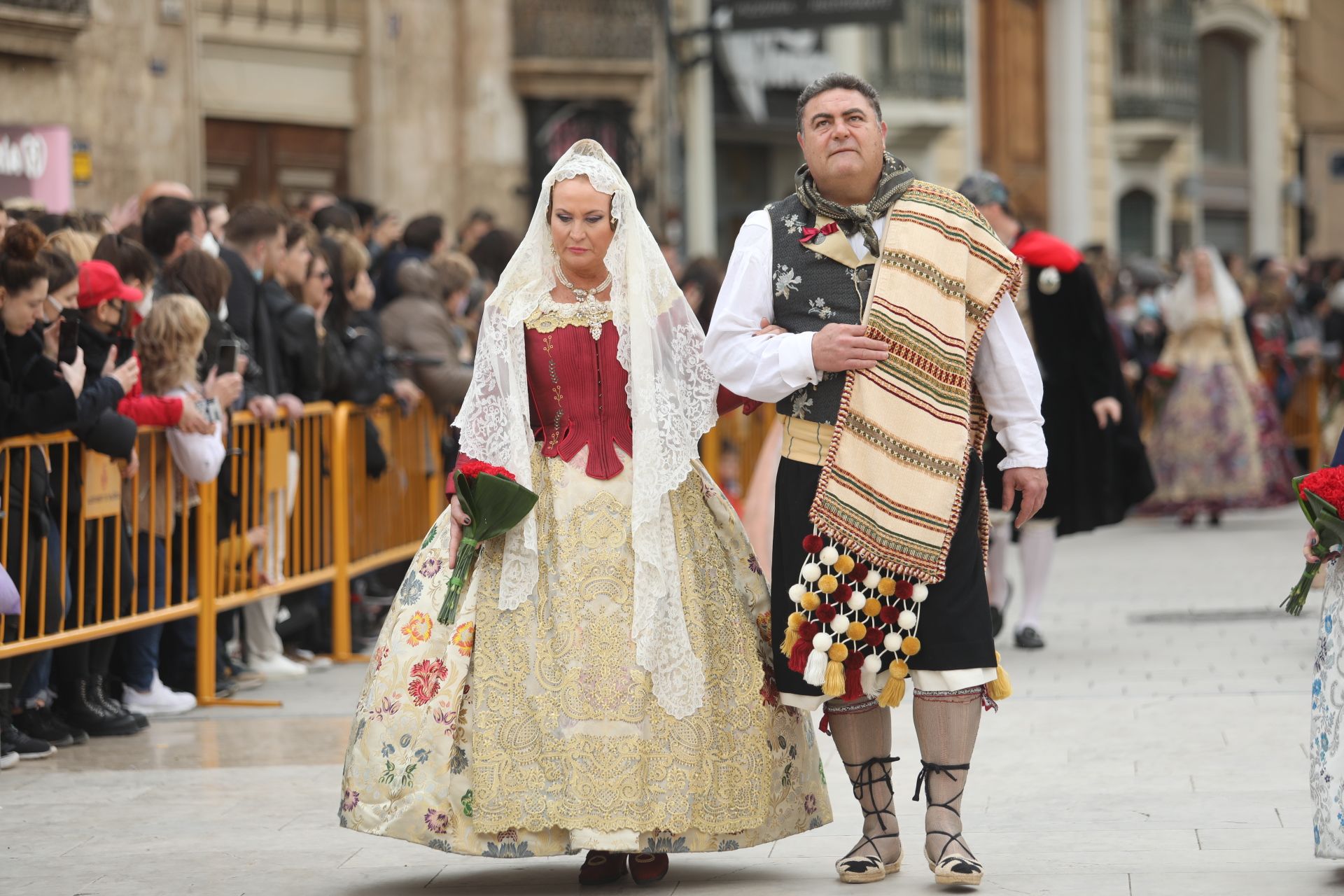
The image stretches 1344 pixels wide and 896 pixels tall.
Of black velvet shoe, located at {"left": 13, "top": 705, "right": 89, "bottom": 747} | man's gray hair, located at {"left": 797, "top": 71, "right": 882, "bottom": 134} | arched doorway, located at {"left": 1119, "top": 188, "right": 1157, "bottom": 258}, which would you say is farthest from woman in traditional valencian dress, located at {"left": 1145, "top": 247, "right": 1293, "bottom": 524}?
arched doorway, located at {"left": 1119, "top": 188, "right": 1157, "bottom": 258}

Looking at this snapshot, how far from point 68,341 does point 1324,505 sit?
431cm

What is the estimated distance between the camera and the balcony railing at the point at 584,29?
19984mm

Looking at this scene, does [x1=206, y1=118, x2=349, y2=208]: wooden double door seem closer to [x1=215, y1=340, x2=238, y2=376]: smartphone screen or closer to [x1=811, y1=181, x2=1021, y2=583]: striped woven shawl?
[x1=215, y1=340, x2=238, y2=376]: smartphone screen

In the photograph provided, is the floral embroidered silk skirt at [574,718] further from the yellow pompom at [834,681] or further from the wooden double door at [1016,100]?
the wooden double door at [1016,100]

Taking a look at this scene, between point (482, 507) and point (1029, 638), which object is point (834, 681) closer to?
point (482, 507)

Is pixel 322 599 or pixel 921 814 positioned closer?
pixel 921 814

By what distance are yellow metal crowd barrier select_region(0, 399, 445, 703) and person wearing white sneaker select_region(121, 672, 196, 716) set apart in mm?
179

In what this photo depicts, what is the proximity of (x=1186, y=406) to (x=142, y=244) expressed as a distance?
9192 millimetres

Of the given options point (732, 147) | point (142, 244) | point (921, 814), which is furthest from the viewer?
point (732, 147)

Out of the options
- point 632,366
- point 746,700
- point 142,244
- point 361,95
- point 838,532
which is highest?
point 361,95

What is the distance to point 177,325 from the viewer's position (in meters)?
8.00

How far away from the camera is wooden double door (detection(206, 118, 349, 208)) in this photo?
55.3 feet

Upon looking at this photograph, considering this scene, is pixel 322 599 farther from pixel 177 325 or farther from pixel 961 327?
pixel 961 327

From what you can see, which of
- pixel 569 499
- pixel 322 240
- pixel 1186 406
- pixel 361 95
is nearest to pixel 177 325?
pixel 322 240
